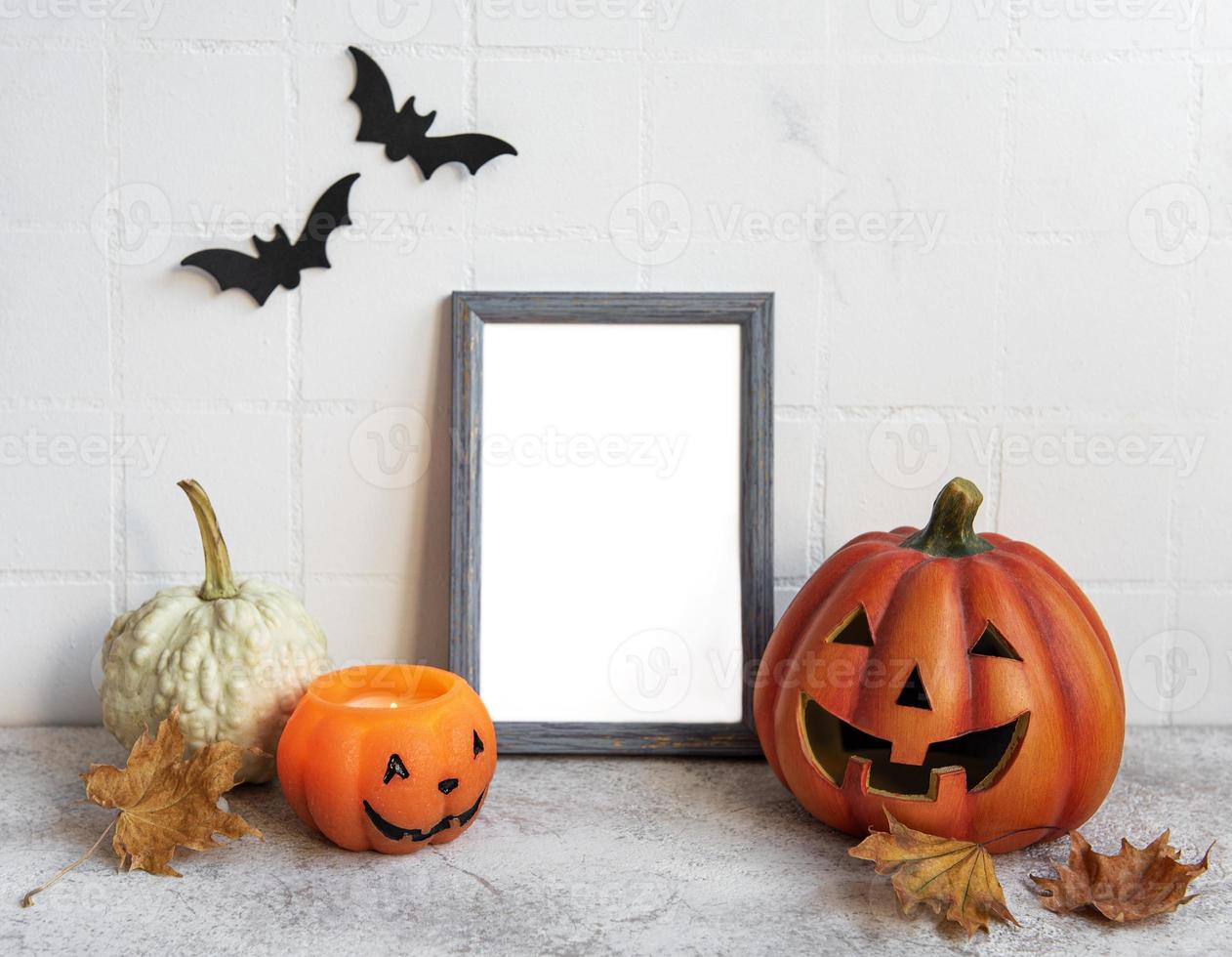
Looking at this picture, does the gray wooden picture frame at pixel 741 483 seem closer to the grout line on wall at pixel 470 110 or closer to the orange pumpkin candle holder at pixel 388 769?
the grout line on wall at pixel 470 110

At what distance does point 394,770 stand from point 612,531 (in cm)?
40

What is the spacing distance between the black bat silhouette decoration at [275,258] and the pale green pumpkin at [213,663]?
26cm

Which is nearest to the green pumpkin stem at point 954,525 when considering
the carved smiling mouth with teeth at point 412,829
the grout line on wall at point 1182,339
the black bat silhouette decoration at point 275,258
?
the grout line on wall at point 1182,339

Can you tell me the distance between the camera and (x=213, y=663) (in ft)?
3.43

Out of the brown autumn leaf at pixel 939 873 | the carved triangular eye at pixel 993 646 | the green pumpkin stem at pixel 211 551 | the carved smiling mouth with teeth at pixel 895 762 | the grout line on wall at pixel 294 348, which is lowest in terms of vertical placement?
the brown autumn leaf at pixel 939 873

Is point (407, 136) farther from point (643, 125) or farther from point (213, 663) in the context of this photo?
point (213, 663)

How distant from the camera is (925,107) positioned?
46.9 inches

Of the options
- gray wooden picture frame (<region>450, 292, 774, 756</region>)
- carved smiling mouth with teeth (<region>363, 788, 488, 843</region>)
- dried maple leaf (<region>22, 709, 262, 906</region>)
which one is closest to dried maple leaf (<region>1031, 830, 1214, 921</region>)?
gray wooden picture frame (<region>450, 292, 774, 756</region>)

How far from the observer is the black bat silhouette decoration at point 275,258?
1.20 meters

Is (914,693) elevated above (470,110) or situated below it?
below

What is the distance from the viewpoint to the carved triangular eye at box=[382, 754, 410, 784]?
92 centimetres

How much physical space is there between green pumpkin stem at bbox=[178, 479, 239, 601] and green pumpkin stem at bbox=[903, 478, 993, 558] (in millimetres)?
712

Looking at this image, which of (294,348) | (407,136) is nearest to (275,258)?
(294,348)

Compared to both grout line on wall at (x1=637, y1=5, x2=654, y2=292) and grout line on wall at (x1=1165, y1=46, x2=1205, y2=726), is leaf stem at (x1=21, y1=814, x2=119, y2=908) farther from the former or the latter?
grout line on wall at (x1=1165, y1=46, x2=1205, y2=726)
